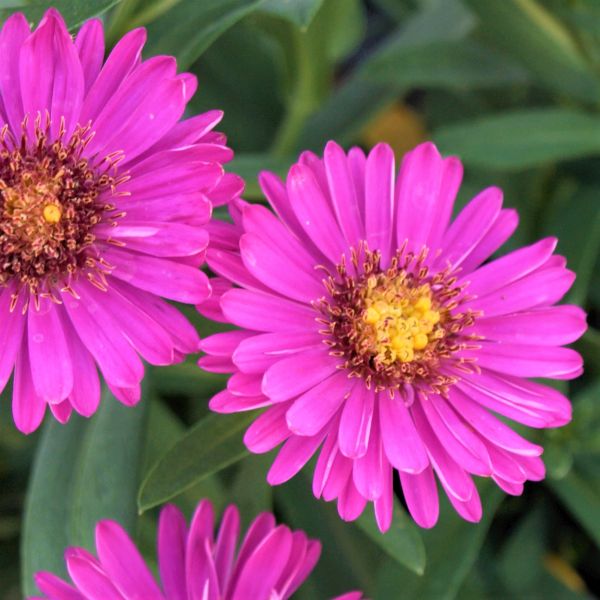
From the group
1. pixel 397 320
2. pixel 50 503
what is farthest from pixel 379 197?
pixel 50 503

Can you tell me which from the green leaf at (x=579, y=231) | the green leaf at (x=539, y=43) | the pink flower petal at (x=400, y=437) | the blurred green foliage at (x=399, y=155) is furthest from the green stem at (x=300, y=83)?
the pink flower petal at (x=400, y=437)

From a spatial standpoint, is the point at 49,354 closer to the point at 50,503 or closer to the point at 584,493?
the point at 50,503

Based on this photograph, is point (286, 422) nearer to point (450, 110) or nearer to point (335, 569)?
point (335, 569)

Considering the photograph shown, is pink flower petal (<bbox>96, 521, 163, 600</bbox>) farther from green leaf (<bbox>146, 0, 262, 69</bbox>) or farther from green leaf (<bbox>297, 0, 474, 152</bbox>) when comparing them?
green leaf (<bbox>297, 0, 474, 152</bbox>)

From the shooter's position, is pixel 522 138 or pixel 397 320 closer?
pixel 397 320

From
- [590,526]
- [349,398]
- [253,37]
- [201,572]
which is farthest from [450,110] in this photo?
[201,572]

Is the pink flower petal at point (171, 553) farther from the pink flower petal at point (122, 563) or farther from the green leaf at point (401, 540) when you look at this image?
the green leaf at point (401, 540)
